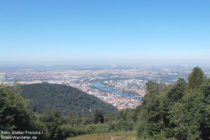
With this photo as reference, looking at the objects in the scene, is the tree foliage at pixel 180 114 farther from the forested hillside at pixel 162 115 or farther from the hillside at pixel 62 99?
the hillside at pixel 62 99

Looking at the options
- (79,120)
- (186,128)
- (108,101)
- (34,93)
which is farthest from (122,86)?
(186,128)

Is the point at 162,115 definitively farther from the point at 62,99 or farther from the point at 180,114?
the point at 62,99

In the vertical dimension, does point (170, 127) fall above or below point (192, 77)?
below

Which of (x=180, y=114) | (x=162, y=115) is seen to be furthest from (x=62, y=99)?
(x=180, y=114)

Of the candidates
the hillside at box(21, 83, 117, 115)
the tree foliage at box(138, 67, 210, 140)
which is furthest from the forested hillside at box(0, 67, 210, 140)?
the hillside at box(21, 83, 117, 115)

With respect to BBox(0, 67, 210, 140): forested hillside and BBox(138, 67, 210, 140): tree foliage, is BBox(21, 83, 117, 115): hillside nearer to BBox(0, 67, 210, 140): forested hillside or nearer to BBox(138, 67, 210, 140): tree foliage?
BBox(0, 67, 210, 140): forested hillside

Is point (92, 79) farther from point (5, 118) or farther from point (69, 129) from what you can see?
point (5, 118)

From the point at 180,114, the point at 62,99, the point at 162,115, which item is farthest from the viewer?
the point at 62,99

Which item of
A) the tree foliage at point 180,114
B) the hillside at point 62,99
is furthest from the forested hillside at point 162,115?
the hillside at point 62,99
